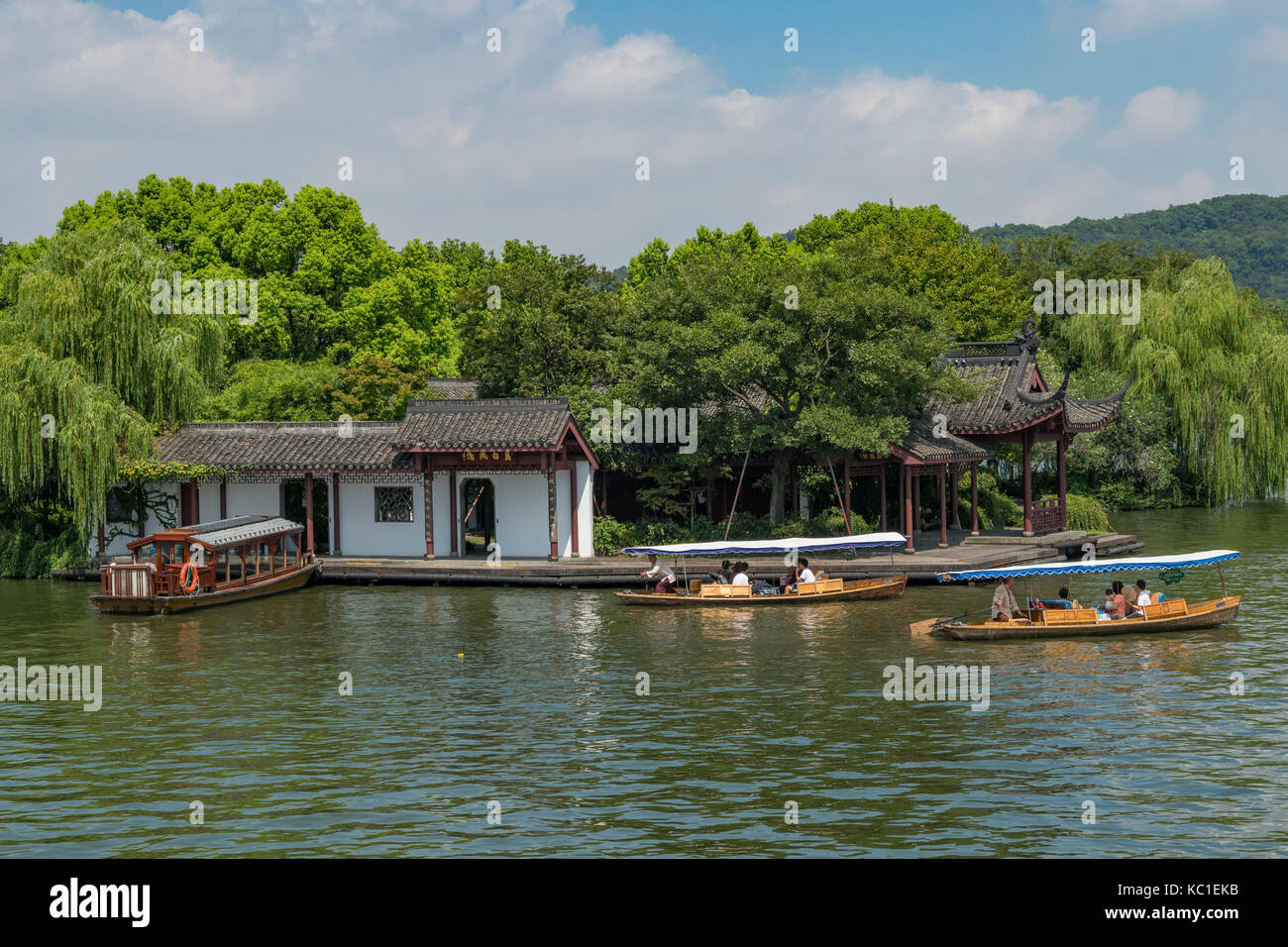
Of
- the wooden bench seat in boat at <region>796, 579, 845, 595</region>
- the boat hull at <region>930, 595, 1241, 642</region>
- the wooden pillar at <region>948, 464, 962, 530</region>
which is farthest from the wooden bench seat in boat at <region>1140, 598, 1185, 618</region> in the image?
the wooden pillar at <region>948, 464, 962, 530</region>

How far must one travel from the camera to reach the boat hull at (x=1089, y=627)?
28.0 meters

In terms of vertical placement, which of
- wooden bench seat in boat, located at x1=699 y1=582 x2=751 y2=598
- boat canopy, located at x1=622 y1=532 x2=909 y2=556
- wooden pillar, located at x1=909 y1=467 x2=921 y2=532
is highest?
wooden pillar, located at x1=909 y1=467 x2=921 y2=532

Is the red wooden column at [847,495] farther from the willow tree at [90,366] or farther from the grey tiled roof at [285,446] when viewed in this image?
the willow tree at [90,366]

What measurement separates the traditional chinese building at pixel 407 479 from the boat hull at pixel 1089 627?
15.6 m

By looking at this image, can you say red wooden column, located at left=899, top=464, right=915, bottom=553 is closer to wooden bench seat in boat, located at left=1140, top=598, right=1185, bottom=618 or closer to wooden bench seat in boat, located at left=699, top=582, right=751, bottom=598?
wooden bench seat in boat, located at left=699, top=582, right=751, bottom=598

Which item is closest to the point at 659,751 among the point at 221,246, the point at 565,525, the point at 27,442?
the point at 565,525

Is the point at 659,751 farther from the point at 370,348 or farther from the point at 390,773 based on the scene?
the point at 370,348

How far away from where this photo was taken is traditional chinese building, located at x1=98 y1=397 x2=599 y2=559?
40.7 metres

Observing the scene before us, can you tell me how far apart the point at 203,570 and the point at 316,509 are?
9622 millimetres

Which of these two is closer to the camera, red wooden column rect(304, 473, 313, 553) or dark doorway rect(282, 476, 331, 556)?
red wooden column rect(304, 473, 313, 553)

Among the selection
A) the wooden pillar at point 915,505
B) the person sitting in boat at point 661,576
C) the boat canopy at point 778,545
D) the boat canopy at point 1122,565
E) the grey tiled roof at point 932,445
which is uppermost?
the grey tiled roof at point 932,445

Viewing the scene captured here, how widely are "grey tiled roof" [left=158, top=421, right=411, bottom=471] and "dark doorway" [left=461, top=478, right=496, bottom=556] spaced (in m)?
2.93

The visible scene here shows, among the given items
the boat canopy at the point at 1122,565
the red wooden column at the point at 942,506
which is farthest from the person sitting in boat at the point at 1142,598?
the red wooden column at the point at 942,506

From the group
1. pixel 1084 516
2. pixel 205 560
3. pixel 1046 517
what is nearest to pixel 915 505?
pixel 1046 517
